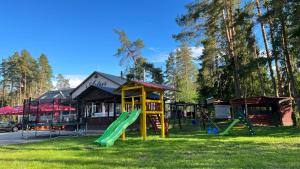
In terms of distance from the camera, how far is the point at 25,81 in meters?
64.9

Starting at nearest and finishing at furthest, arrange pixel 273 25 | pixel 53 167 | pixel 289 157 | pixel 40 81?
pixel 53 167, pixel 289 157, pixel 273 25, pixel 40 81

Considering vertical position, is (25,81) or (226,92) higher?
(25,81)

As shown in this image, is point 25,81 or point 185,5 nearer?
point 185,5

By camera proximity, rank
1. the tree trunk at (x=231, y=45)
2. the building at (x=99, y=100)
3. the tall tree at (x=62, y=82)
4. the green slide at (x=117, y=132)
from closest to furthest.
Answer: the green slide at (x=117, y=132) < the building at (x=99, y=100) < the tree trunk at (x=231, y=45) < the tall tree at (x=62, y=82)

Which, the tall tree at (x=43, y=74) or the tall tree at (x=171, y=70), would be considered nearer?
the tall tree at (x=171, y=70)

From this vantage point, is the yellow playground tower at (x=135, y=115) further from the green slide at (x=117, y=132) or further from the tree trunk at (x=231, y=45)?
the tree trunk at (x=231, y=45)

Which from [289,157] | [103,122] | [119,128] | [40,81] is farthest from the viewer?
[40,81]

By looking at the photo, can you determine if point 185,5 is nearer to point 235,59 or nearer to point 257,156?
point 235,59

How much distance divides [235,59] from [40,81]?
5687 centimetres

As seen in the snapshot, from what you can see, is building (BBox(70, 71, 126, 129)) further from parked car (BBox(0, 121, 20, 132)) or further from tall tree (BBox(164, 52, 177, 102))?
tall tree (BBox(164, 52, 177, 102))

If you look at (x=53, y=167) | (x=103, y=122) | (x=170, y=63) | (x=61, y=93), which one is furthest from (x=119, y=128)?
(x=170, y=63)

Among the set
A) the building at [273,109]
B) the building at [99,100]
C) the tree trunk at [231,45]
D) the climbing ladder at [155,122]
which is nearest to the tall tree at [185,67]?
the building at [99,100]

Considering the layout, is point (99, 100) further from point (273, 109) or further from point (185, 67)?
point (185, 67)

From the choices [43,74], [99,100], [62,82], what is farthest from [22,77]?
[99,100]
